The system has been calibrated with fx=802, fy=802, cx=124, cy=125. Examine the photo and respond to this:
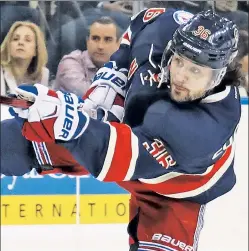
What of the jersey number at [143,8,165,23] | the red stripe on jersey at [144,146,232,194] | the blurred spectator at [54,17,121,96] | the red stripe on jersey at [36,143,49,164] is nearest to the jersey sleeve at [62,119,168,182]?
the red stripe on jersey at [144,146,232,194]

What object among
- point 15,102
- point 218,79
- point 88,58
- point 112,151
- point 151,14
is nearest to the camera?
point 15,102

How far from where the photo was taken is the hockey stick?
1.69 m

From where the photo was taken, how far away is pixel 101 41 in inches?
→ 128

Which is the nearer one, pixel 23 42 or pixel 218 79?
pixel 218 79

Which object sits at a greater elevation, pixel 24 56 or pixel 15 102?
pixel 15 102

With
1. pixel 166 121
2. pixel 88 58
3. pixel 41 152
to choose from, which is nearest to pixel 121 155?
pixel 166 121

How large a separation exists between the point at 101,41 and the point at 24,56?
0.32m

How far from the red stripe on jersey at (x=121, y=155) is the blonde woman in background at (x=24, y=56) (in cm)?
140

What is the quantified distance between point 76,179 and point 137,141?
1.53m

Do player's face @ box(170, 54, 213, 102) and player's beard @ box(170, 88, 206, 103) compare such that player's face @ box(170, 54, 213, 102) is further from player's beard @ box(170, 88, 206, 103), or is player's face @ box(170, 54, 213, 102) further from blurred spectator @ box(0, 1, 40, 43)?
blurred spectator @ box(0, 1, 40, 43)

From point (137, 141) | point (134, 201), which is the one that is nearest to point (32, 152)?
point (134, 201)

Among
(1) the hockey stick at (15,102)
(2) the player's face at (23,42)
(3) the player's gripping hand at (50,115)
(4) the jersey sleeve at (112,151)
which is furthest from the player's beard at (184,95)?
(2) the player's face at (23,42)

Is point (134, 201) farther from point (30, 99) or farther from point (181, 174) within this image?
point (30, 99)

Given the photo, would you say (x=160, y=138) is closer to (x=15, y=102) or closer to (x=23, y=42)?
(x=15, y=102)
